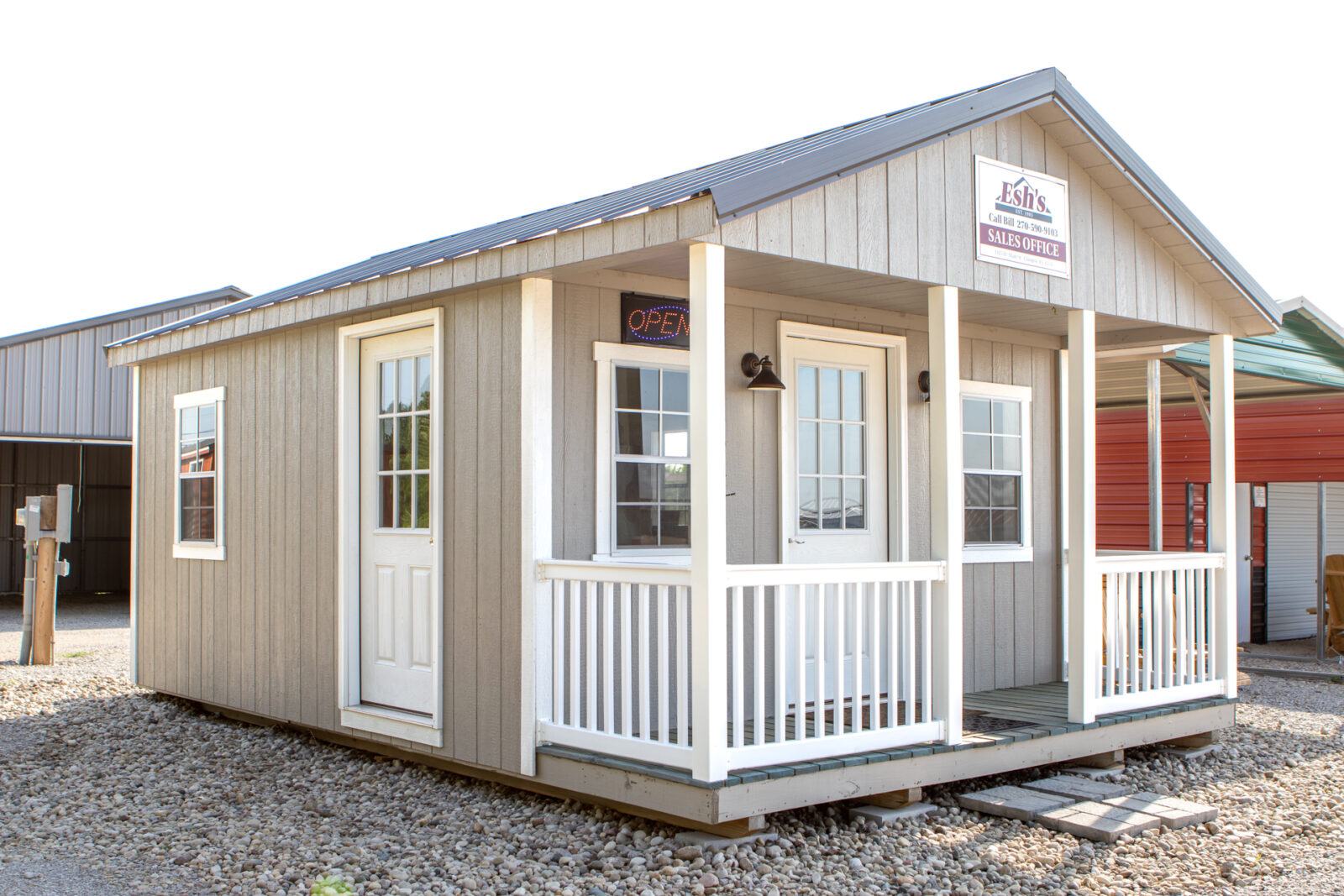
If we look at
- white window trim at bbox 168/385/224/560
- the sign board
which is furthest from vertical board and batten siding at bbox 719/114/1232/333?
white window trim at bbox 168/385/224/560

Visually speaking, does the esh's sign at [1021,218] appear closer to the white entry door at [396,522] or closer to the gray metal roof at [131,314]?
the white entry door at [396,522]

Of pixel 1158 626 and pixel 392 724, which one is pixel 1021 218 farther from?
pixel 392 724

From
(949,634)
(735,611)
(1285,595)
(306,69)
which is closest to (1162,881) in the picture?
(949,634)

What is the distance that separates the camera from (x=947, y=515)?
5223 millimetres

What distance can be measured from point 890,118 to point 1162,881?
3534 mm

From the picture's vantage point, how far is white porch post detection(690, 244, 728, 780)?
437cm

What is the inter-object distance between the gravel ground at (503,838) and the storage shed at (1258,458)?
4.47 metres

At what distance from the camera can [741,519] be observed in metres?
6.05

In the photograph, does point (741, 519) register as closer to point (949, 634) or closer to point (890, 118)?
point (949, 634)

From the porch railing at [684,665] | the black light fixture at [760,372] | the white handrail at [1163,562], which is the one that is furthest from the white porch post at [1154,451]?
the porch railing at [684,665]

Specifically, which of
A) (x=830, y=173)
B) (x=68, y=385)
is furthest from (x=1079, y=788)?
(x=68, y=385)

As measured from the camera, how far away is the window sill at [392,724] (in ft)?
18.8

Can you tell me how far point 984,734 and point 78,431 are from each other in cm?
1354

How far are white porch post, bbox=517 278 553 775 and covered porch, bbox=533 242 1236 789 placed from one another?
21mm
